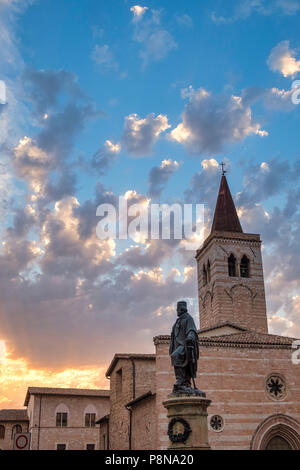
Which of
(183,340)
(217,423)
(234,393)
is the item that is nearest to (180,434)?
(183,340)

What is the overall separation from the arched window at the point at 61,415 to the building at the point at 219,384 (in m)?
0.02

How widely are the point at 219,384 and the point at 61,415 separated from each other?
76.0ft

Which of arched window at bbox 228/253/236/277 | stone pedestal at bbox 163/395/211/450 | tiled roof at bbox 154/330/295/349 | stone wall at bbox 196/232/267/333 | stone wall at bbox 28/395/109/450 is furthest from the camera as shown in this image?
stone wall at bbox 28/395/109/450

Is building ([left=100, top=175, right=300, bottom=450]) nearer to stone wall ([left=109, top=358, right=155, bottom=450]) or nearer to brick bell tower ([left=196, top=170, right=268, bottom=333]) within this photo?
stone wall ([left=109, top=358, right=155, bottom=450])

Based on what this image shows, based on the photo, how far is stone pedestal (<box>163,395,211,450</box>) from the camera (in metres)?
11.2

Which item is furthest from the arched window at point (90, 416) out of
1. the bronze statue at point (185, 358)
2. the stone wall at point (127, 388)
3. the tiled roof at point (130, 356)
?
the bronze statue at point (185, 358)

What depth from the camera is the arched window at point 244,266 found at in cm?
3907

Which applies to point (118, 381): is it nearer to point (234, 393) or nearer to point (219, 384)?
point (219, 384)

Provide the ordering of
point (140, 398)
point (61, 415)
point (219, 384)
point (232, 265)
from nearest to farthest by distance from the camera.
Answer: point (219, 384)
point (140, 398)
point (232, 265)
point (61, 415)

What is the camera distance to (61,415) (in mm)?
42906

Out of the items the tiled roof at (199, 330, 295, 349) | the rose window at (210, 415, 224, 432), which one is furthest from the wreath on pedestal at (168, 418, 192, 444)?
the tiled roof at (199, 330, 295, 349)

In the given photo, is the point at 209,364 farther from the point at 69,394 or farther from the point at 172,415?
the point at 69,394

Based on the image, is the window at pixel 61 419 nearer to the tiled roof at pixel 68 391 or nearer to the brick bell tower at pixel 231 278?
the tiled roof at pixel 68 391

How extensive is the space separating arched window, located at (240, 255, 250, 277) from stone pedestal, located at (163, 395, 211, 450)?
2813cm
